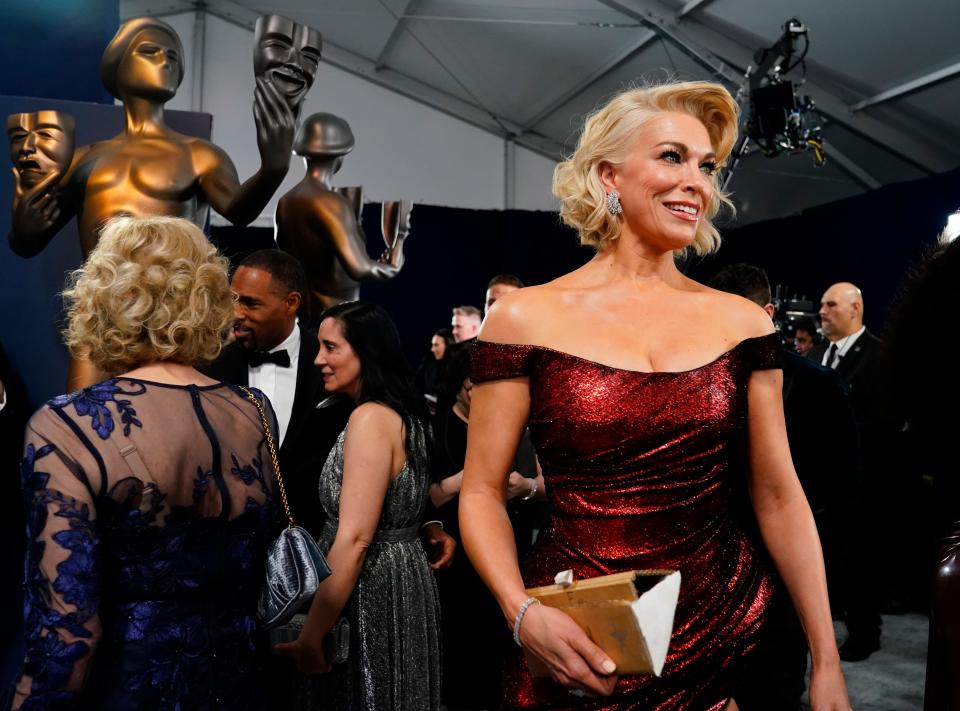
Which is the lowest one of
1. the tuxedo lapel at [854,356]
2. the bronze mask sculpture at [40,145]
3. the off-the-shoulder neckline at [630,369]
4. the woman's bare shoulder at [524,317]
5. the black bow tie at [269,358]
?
the off-the-shoulder neckline at [630,369]

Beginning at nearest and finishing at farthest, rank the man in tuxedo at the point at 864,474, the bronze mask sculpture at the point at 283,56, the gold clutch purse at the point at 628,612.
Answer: the gold clutch purse at the point at 628,612 → the bronze mask sculpture at the point at 283,56 → the man in tuxedo at the point at 864,474

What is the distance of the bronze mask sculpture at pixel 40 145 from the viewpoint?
9.54 feet

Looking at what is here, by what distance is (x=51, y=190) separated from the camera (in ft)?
9.71

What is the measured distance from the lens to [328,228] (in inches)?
148

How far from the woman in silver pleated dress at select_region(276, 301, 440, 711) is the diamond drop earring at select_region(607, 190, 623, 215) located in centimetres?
105

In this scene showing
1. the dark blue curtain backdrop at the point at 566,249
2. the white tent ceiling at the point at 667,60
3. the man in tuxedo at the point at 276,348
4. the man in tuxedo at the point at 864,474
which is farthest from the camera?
the dark blue curtain backdrop at the point at 566,249

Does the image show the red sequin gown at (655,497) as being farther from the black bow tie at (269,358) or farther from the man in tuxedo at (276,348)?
the black bow tie at (269,358)

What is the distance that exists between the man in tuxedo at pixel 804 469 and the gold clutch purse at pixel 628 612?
1726mm

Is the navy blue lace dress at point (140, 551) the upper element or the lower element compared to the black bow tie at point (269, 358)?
lower

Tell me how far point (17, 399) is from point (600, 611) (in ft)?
10.2

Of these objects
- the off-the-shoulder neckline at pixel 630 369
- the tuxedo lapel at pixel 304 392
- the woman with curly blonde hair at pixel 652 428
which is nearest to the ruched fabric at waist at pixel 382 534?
the tuxedo lapel at pixel 304 392

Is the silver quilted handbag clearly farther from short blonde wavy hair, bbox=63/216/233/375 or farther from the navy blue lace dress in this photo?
short blonde wavy hair, bbox=63/216/233/375

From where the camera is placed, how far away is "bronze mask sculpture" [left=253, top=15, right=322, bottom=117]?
2.75 metres

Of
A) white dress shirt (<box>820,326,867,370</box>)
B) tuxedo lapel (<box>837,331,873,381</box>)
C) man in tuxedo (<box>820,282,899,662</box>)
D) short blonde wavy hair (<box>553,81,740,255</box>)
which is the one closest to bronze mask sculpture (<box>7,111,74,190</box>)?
short blonde wavy hair (<box>553,81,740,255</box>)
